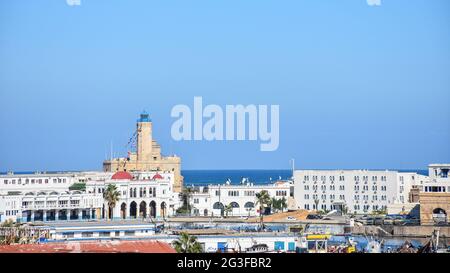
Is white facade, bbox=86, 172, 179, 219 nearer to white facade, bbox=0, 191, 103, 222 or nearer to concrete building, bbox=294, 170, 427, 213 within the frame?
white facade, bbox=0, 191, 103, 222

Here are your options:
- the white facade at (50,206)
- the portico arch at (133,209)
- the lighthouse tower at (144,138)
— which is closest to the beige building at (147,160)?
the lighthouse tower at (144,138)

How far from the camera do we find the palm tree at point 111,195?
99.9ft

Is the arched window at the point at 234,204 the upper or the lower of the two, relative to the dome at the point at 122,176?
lower

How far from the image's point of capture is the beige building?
3662cm

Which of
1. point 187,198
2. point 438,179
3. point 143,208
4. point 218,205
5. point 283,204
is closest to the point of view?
point 438,179

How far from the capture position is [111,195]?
30.4 metres

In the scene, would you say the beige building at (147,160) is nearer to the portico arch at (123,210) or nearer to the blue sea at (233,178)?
the portico arch at (123,210)

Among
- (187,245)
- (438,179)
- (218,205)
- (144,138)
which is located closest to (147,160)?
(144,138)

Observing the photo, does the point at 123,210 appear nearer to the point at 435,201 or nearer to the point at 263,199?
the point at 263,199

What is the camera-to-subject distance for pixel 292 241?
2017cm

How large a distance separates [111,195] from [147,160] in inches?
285

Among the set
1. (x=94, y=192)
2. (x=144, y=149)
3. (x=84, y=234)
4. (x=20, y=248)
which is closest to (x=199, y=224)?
(x=94, y=192)
